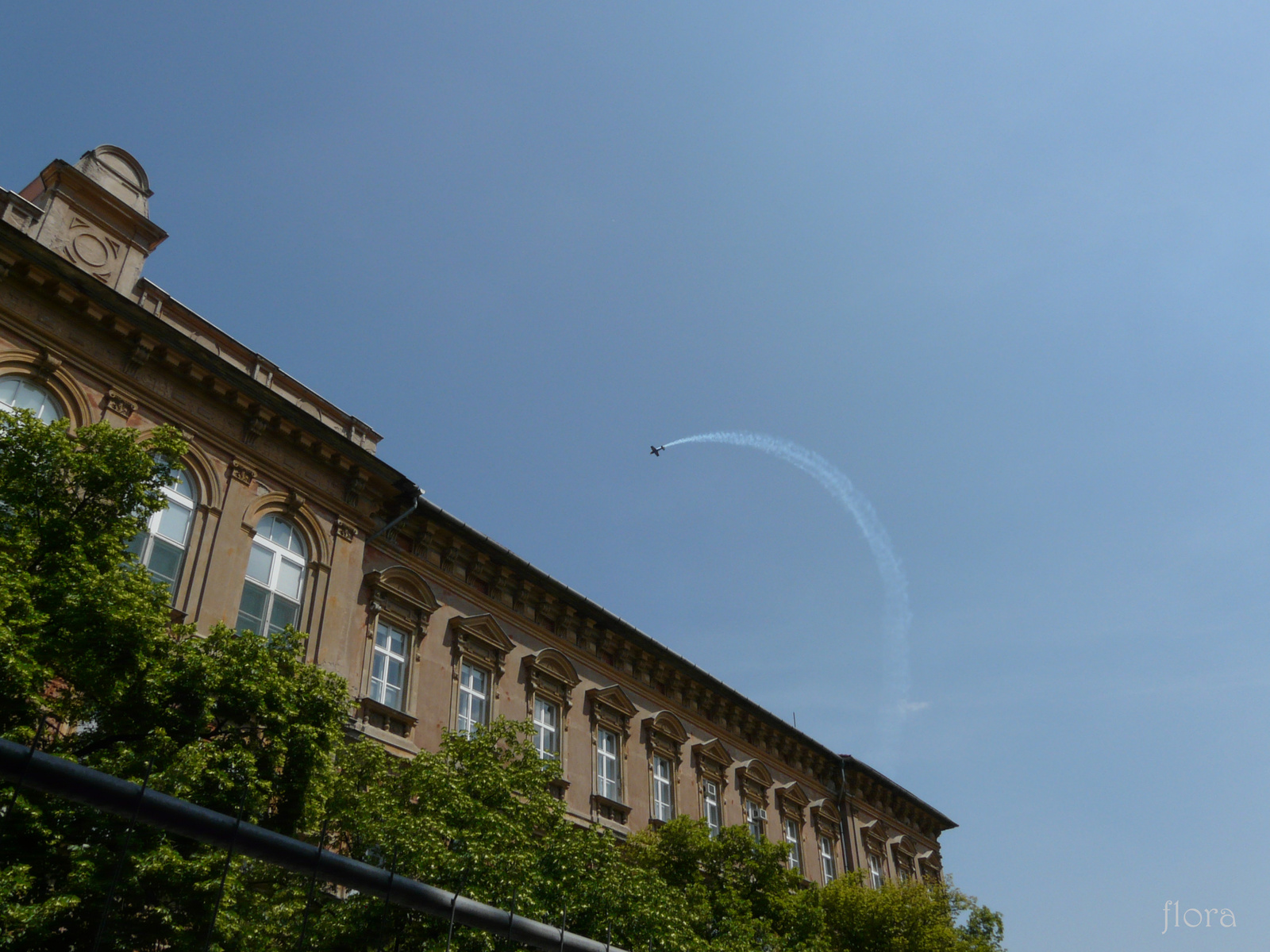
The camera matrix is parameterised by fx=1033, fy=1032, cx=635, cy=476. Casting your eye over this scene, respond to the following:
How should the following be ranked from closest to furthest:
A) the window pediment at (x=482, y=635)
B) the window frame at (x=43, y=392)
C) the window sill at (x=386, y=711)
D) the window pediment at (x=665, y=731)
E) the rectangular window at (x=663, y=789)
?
the window frame at (x=43, y=392), the window sill at (x=386, y=711), the window pediment at (x=482, y=635), the rectangular window at (x=663, y=789), the window pediment at (x=665, y=731)

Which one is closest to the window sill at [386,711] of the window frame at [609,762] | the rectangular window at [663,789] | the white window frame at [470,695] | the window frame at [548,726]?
the white window frame at [470,695]

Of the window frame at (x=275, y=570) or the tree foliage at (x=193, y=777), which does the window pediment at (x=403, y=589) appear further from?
the tree foliage at (x=193, y=777)

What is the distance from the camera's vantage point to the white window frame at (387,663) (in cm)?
1977

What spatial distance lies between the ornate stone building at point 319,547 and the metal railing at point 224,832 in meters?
8.79

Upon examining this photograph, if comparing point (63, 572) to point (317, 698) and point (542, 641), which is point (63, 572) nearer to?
point (317, 698)

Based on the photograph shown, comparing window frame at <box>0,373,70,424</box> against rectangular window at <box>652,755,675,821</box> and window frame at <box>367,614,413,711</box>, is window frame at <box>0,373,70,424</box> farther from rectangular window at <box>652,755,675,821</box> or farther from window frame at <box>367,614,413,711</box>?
rectangular window at <box>652,755,675,821</box>

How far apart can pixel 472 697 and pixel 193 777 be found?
10.9 m

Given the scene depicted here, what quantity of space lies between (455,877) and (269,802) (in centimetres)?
260

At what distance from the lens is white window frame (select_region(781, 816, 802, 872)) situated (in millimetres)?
30547

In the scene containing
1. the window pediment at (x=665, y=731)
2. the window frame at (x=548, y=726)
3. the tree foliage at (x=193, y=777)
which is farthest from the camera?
the window pediment at (x=665, y=731)

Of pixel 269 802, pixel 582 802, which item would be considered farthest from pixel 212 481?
pixel 582 802

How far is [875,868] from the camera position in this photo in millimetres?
35438

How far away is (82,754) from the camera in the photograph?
11.5 metres

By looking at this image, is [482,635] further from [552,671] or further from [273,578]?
[273,578]
